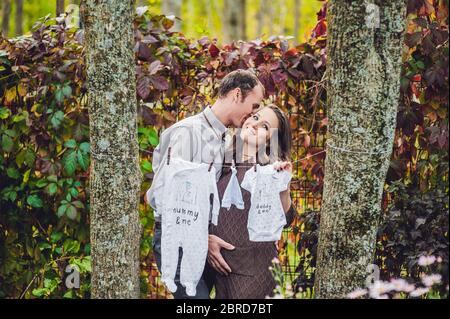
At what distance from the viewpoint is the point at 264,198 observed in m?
3.87

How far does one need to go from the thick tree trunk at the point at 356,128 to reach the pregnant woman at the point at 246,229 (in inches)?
13.0

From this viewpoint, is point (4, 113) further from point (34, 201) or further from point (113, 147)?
point (113, 147)

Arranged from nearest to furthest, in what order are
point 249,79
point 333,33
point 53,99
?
point 333,33 → point 249,79 → point 53,99

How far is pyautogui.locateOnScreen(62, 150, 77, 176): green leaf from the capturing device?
4.91 metres

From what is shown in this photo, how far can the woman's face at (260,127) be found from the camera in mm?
3969

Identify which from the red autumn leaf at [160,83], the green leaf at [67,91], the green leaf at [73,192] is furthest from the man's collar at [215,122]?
the green leaf at [73,192]

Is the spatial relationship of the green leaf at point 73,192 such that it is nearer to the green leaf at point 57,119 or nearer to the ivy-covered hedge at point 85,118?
the ivy-covered hedge at point 85,118

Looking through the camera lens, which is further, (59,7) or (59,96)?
(59,7)

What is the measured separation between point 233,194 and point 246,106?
0.54 metres

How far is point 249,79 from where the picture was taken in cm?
411

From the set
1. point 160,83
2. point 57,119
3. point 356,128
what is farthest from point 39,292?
point 356,128

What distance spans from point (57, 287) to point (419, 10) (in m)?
3.22

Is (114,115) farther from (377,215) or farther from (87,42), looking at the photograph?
(377,215)
